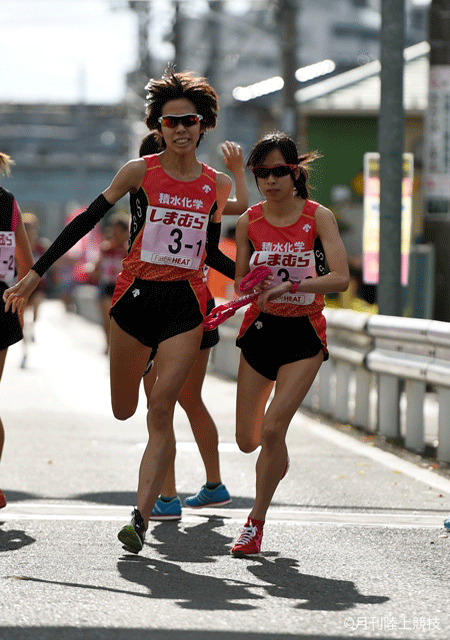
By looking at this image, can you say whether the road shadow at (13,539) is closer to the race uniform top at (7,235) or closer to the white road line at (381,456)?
the race uniform top at (7,235)

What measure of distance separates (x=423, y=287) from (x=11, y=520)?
8835mm

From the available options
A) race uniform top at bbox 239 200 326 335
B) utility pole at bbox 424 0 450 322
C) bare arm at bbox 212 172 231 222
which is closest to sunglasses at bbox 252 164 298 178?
race uniform top at bbox 239 200 326 335

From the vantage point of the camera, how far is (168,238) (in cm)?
612

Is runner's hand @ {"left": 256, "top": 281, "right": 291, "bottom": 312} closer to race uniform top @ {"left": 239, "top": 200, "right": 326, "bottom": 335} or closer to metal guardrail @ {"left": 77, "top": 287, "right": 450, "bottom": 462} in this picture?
race uniform top @ {"left": 239, "top": 200, "right": 326, "bottom": 335}

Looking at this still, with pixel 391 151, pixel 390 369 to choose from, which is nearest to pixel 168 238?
pixel 390 369

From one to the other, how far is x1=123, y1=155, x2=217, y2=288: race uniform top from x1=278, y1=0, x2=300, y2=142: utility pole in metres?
16.5

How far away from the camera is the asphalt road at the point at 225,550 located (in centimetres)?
469

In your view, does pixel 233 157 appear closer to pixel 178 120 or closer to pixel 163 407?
pixel 178 120

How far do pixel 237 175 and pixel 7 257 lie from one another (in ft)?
4.35

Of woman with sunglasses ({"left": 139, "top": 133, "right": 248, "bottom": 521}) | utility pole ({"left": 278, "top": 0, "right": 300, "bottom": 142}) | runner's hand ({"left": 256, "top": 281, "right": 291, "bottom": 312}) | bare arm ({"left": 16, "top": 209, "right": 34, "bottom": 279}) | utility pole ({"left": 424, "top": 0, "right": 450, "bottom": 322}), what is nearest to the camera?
runner's hand ({"left": 256, "top": 281, "right": 291, "bottom": 312})

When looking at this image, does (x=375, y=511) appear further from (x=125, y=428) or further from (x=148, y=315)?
(x=125, y=428)

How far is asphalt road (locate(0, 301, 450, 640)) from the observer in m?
4.69

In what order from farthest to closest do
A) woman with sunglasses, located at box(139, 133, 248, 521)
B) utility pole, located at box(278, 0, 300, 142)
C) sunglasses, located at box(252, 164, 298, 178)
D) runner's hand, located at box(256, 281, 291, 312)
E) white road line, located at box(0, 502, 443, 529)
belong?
utility pole, located at box(278, 0, 300, 142)
white road line, located at box(0, 502, 443, 529)
woman with sunglasses, located at box(139, 133, 248, 521)
sunglasses, located at box(252, 164, 298, 178)
runner's hand, located at box(256, 281, 291, 312)

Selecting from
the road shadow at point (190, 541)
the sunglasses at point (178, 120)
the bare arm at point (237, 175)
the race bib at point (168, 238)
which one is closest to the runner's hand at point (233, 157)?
the bare arm at point (237, 175)
